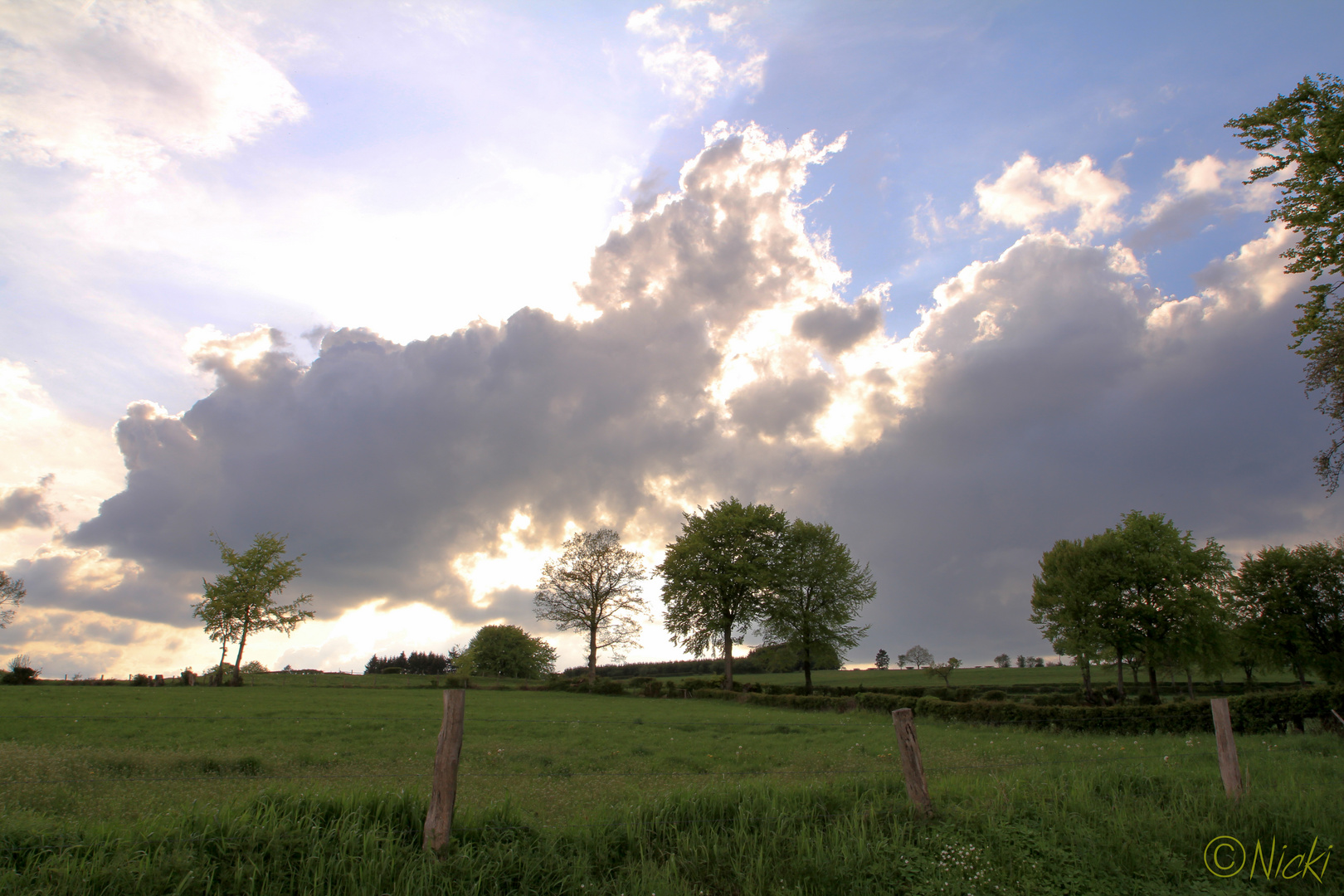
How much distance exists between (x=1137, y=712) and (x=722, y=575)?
32.4 m

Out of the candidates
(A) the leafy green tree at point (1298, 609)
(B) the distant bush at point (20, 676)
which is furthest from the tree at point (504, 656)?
(A) the leafy green tree at point (1298, 609)

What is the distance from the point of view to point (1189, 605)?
44594 mm

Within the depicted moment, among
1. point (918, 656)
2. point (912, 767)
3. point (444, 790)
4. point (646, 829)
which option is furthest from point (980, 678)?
point (444, 790)

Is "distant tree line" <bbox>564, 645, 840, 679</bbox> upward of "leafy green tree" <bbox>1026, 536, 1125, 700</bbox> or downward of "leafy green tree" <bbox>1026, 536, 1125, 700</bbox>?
downward

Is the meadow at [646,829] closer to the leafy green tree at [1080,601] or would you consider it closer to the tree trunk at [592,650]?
the leafy green tree at [1080,601]

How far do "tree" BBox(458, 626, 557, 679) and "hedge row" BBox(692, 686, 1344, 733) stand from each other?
76445 mm

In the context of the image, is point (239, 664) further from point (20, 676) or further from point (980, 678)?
point (980, 678)

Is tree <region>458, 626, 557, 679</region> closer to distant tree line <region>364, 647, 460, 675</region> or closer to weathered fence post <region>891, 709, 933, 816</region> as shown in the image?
distant tree line <region>364, 647, 460, 675</region>

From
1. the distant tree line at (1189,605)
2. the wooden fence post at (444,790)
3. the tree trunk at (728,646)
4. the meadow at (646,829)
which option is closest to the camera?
the meadow at (646,829)

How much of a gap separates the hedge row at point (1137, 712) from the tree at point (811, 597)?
1652 cm

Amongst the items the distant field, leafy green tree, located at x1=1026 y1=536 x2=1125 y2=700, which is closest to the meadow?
leafy green tree, located at x1=1026 y1=536 x2=1125 y2=700

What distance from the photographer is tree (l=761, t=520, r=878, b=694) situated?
54750 mm

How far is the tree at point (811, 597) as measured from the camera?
54.8 metres

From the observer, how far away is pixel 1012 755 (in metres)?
18.4
